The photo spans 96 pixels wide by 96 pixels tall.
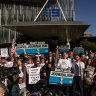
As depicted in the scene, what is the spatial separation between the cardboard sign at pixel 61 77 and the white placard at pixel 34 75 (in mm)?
552

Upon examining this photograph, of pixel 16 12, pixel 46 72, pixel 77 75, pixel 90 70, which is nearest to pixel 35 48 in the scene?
pixel 46 72

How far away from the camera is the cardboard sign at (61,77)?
6.79 meters

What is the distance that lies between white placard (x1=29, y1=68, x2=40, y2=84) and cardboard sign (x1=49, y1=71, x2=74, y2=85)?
55cm

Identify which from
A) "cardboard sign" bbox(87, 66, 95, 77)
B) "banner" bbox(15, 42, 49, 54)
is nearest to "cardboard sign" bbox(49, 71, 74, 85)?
"cardboard sign" bbox(87, 66, 95, 77)

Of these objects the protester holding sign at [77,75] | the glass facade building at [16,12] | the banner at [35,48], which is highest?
the glass facade building at [16,12]

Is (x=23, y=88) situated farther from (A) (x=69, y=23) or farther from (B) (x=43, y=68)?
(A) (x=69, y=23)

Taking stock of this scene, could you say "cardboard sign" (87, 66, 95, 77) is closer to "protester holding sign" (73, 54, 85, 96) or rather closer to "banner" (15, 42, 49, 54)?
"protester holding sign" (73, 54, 85, 96)

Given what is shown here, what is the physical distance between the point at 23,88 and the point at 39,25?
6.88 metres

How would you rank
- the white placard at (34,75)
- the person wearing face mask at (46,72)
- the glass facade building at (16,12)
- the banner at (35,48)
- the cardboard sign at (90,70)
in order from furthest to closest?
the glass facade building at (16,12) → the banner at (35,48) → the person wearing face mask at (46,72) → the white placard at (34,75) → the cardboard sign at (90,70)

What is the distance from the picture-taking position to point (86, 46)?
3762 centimetres

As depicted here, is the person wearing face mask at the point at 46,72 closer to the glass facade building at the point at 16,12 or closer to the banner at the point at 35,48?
the banner at the point at 35,48

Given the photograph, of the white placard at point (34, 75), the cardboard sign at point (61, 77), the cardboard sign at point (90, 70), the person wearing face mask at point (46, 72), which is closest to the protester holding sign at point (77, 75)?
the cardboard sign at point (90, 70)

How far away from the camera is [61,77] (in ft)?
22.4

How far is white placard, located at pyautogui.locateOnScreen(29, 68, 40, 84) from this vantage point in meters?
7.08
